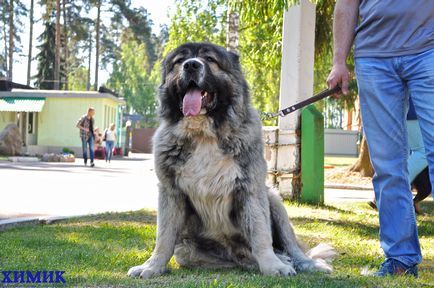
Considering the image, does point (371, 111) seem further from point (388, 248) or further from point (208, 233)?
point (208, 233)

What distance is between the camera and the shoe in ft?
12.5

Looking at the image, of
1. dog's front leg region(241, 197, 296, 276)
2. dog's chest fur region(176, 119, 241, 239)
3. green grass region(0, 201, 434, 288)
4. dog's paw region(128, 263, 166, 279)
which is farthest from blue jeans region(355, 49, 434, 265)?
dog's paw region(128, 263, 166, 279)

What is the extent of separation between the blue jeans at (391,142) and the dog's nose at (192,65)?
1088 mm

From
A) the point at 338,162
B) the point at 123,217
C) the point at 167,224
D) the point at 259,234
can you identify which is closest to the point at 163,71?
the point at 167,224

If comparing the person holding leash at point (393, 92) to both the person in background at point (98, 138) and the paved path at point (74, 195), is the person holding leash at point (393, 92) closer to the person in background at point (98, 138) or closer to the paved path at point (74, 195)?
the paved path at point (74, 195)

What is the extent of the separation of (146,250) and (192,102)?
156 centimetres

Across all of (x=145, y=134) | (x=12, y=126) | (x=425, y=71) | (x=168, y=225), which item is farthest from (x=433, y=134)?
(x=145, y=134)

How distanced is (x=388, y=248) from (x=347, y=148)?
5362 centimetres

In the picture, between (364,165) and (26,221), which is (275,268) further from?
(364,165)

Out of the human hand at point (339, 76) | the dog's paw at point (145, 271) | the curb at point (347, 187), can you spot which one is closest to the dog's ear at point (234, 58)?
the human hand at point (339, 76)

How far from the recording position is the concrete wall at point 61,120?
32.0 m

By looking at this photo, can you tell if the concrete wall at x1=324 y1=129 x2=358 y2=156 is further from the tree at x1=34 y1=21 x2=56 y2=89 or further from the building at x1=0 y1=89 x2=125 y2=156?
the building at x1=0 y1=89 x2=125 y2=156

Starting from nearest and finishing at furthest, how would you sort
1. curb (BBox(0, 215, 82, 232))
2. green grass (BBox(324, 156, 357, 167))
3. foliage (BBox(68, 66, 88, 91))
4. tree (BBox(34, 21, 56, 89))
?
curb (BBox(0, 215, 82, 232)) < green grass (BBox(324, 156, 357, 167)) < tree (BBox(34, 21, 56, 89)) < foliage (BBox(68, 66, 88, 91))

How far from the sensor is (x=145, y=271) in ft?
12.8
